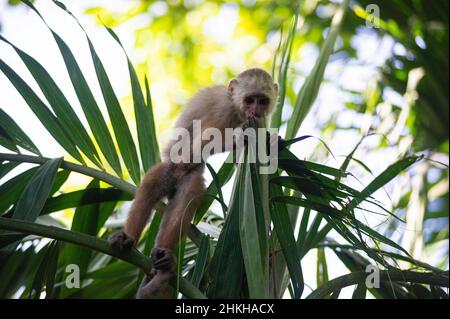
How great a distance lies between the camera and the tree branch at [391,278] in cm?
292

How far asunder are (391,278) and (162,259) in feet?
3.86

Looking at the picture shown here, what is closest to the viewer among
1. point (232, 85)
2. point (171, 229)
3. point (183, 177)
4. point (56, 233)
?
point (56, 233)

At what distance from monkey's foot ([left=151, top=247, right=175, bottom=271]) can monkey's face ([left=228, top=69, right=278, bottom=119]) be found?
4.92ft

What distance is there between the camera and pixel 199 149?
4320mm

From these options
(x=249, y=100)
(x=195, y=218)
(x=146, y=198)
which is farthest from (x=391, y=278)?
(x=249, y=100)

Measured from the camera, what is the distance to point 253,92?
15.4ft

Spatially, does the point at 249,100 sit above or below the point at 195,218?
above

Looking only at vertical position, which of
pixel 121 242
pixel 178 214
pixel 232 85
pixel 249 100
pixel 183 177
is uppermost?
pixel 232 85

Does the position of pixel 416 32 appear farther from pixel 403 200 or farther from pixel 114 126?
pixel 114 126

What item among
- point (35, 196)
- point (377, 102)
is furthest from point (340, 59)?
point (35, 196)

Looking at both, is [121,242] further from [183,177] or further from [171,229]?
[183,177]

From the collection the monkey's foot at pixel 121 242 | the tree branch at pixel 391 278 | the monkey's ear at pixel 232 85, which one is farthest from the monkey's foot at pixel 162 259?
the monkey's ear at pixel 232 85

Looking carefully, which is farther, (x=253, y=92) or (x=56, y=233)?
(x=253, y=92)

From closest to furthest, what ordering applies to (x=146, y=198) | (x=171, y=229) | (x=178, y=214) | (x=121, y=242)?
(x=121, y=242) → (x=171, y=229) → (x=178, y=214) → (x=146, y=198)
